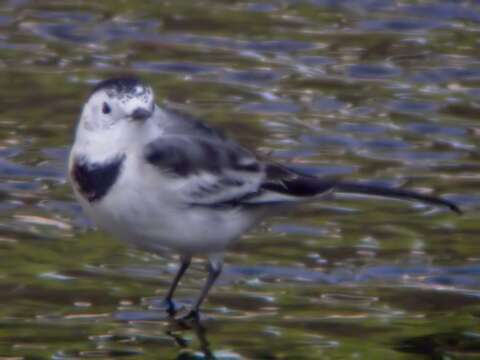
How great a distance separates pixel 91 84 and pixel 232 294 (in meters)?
4.21

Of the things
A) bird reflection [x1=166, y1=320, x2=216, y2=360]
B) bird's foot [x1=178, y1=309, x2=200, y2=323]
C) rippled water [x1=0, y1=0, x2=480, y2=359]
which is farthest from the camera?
bird's foot [x1=178, y1=309, x2=200, y2=323]

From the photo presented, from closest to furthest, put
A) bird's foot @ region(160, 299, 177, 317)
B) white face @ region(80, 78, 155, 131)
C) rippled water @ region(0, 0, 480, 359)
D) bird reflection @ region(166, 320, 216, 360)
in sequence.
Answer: bird reflection @ region(166, 320, 216, 360) → white face @ region(80, 78, 155, 131) → rippled water @ region(0, 0, 480, 359) → bird's foot @ region(160, 299, 177, 317)

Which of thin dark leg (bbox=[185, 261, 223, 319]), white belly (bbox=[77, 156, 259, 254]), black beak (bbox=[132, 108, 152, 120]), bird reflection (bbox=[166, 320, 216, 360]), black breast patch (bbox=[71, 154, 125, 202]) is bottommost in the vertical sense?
bird reflection (bbox=[166, 320, 216, 360])

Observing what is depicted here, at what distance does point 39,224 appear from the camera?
30.9 ft

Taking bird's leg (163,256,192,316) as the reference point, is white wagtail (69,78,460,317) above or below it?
above

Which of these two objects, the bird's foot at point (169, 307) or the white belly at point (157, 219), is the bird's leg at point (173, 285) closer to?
the bird's foot at point (169, 307)

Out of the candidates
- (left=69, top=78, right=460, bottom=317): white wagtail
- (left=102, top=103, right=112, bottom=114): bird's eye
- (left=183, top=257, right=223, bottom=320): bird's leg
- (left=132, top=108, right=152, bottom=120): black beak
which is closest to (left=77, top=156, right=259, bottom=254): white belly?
(left=69, top=78, right=460, bottom=317): white wagtail

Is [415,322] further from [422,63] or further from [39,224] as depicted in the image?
[422,63]

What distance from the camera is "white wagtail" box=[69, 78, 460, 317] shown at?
739 centimetres

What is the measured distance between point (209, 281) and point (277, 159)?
2843 mm

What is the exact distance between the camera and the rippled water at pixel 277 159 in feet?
25.5

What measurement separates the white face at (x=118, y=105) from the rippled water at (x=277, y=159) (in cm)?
105

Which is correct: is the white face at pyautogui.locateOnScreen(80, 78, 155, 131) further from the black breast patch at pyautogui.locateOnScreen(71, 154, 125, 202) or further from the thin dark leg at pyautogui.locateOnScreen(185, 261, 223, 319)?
the thin dark leg at pyautogui.locateOnScreen(185, 261, 223, 319)

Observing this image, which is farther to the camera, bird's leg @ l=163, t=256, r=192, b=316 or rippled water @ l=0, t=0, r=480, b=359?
bird's leg @ l=163, t=256, r=192, b=316
